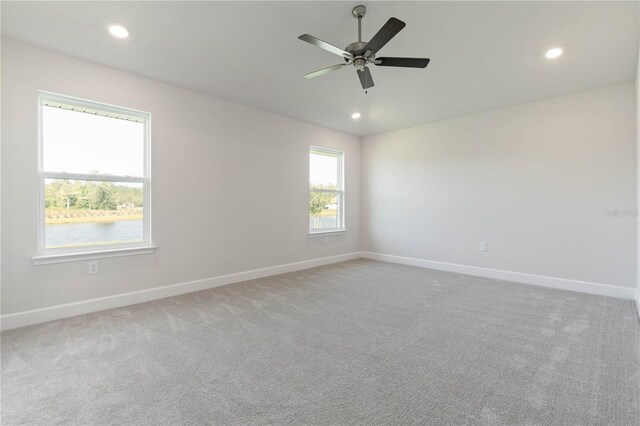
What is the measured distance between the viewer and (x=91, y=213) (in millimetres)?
3086

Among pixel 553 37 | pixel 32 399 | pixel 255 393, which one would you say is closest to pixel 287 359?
pixel 255 393

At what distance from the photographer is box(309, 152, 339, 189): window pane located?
5375 mm

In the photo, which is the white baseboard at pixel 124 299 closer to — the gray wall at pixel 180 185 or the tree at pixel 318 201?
the gray wall at pixel 180 185

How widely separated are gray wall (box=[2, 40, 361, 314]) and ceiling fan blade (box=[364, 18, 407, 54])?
2554 mm

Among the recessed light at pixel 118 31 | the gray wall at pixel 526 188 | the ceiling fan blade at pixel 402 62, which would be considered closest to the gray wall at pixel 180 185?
the recessed light at pixel 118 31

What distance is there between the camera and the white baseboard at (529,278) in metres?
3.50

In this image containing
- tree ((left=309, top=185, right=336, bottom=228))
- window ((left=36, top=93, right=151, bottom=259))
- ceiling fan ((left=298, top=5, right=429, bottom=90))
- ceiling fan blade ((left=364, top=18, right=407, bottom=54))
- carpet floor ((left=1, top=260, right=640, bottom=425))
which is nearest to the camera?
carpet floor ((left=1, top=260, right=640, bottom=425))

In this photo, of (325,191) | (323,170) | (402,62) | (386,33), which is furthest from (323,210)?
(386,33)

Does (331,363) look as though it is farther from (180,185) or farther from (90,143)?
(90,143)

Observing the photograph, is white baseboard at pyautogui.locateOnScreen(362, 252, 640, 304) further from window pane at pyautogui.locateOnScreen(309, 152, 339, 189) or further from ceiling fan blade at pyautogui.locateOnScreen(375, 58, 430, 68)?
ceiling fan blade at pyautogui.locateOnScreen(375, 58, 430, 68)

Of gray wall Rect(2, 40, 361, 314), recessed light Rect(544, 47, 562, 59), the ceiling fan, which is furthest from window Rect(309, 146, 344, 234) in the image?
recessed light Rect(544, 47, 562, 59)

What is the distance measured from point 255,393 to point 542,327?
2.56 m

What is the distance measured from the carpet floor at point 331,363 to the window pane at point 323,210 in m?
2.19

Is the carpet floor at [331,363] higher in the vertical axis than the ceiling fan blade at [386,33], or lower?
lower
